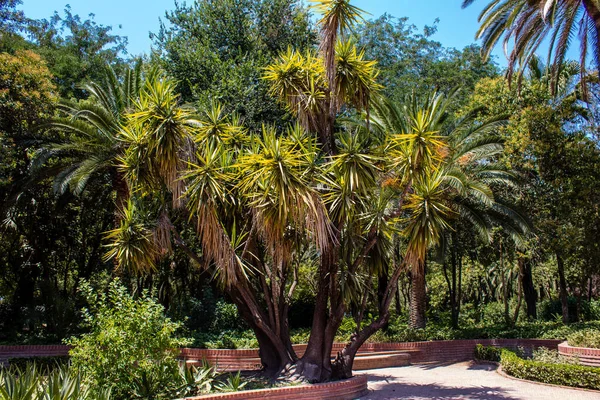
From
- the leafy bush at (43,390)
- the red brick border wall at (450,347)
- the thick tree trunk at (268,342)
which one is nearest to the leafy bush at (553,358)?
the red brick border wall at (450,347)

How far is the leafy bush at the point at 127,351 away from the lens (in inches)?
405

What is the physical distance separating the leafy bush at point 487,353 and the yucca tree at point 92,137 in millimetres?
12856

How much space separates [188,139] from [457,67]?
34051mm

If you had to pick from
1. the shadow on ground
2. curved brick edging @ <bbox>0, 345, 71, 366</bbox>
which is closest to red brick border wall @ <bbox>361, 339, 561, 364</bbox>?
the shadow on ground

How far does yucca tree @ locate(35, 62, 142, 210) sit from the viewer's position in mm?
17531

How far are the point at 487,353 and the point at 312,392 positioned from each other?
9.54m

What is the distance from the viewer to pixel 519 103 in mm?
21906

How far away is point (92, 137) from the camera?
59.0ft

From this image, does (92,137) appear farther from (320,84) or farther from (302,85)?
(320,84)

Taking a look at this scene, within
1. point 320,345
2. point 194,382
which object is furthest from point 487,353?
point 194,382

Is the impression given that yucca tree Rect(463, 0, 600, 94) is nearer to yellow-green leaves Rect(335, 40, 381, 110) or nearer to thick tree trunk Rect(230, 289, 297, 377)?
yellow-green leaves Rect(335, 40, 381, 110)

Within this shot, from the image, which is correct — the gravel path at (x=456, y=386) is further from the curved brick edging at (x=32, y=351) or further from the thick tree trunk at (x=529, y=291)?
the thick tree trunk at (x=529, y=291)

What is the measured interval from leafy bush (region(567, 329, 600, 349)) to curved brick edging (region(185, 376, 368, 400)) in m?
6.74

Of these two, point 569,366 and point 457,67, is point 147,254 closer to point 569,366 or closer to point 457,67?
point 569,366
